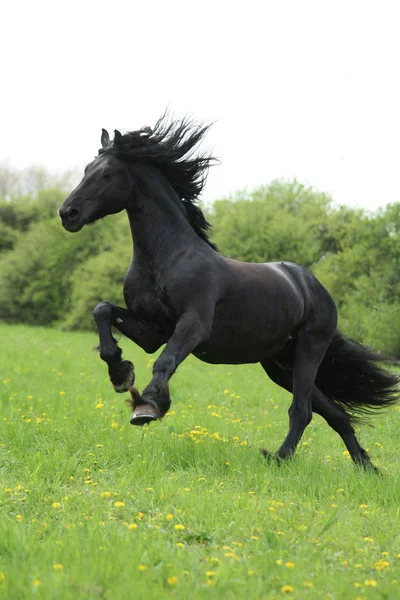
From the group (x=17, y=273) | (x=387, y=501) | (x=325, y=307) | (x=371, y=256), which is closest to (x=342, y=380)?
(x=325, y=307)

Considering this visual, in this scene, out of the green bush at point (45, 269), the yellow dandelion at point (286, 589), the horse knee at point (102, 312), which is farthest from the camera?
the green bush at point (45, 269)

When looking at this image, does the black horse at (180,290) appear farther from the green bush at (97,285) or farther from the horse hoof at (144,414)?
the green bush at (97,285)

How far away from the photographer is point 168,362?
16.8 feet

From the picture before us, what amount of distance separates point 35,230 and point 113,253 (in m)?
10.3

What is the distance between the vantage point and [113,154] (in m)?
5.84

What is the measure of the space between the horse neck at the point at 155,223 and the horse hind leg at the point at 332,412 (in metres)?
1.87

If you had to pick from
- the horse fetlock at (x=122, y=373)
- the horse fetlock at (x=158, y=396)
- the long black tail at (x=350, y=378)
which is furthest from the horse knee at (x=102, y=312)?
the long black tail at (x=350, y=378)

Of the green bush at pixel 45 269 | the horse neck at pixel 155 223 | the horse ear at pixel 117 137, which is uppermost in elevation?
the horse ear at pixel 117 137

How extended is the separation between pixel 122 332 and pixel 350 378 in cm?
276

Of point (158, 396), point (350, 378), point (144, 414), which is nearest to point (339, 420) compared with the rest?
point (350, 378)

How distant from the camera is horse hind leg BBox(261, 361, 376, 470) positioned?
6961 millimetres

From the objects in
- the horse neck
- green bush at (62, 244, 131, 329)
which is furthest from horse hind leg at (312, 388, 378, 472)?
green bush at (62, 244, 131, 329)

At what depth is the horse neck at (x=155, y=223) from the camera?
5.77 m

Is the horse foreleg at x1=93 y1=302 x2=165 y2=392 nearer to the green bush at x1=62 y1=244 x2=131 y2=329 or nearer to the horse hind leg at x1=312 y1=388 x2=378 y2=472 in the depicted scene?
the horse hind leg at x1=312 y1=388 x2=378 y2=472
